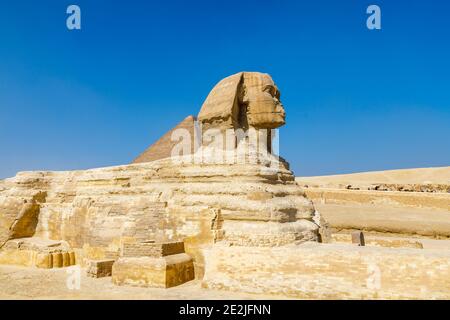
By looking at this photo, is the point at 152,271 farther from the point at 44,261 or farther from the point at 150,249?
the point at 44,261

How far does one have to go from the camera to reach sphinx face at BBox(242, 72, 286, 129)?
965 cm

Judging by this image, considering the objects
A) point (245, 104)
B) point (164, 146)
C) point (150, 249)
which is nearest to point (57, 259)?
point (150, 249)

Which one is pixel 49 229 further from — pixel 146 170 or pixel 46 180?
pixel 146 170

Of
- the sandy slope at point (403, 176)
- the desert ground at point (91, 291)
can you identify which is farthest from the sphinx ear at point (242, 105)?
the sandy slope at point (403, 176)

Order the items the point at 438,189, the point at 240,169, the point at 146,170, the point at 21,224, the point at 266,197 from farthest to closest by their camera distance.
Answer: the point at 438,189 → the point at 21,224 → the point at 146,170 → the point at 240,169 → the point at 266,197

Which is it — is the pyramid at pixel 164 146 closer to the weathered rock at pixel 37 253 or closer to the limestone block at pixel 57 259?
the weathered rock at pixel 37 253

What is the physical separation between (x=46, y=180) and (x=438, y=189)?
962 inches

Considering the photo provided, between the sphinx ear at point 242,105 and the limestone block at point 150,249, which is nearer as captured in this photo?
the limestone block at point 150,249

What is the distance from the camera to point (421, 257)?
642 cm

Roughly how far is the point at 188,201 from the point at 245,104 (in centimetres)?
298

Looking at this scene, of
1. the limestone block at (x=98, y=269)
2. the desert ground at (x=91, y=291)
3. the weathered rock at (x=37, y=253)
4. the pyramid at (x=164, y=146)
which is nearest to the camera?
the desert ground at (x=91, y=291)

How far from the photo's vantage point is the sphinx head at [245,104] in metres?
9.62
